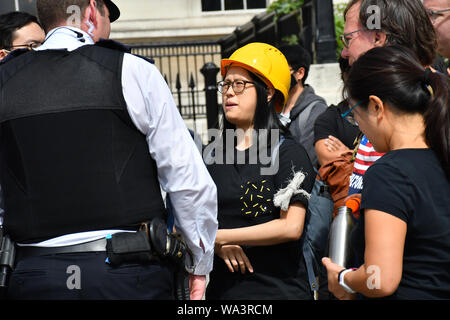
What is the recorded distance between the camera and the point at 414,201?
2229 millimetres

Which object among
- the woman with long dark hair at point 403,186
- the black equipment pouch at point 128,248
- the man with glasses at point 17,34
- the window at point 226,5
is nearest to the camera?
the woman with long dark hair at point 403,186

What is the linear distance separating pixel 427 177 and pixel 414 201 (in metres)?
0.11

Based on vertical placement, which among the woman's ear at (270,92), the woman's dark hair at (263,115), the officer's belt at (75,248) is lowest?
the officer's belt at (75,248)

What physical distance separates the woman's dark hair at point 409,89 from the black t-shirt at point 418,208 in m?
0.08

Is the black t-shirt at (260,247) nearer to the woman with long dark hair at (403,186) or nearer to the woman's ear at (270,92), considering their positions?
the woman's ear at (270,92)

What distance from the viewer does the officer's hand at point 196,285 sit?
2.94 meters

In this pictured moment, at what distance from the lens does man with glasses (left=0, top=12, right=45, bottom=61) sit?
4.36m

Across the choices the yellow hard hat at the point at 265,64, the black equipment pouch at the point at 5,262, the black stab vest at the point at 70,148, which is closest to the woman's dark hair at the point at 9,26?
the yellow hard hat at the point at 265,64

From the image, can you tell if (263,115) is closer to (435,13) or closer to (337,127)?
(337,127)

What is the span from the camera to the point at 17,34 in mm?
4359

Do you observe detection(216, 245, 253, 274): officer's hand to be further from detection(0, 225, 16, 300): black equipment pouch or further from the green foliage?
the green foliage

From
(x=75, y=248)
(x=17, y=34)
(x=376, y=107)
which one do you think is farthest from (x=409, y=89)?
(x=17, y=34)

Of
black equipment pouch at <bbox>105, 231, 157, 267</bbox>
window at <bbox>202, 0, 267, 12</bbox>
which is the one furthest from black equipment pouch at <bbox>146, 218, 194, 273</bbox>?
window at <bbox>202, 0, 267, 12</bbox>
